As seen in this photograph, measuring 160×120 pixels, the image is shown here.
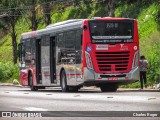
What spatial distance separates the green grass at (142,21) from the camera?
35.6 m

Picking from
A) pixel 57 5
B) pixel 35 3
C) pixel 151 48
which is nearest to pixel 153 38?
pixel 151 48

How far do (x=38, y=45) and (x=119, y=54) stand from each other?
7293mm

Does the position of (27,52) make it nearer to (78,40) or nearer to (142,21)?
(78,40)

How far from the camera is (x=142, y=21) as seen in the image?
5225 cm

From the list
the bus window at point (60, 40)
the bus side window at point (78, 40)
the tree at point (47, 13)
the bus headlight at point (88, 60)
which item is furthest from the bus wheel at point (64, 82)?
the tree at point (47, 13)

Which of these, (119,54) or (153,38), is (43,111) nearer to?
(119,54)

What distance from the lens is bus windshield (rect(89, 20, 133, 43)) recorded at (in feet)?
94.4

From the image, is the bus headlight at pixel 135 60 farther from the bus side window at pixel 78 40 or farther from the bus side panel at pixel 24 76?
the bus side panel at pixel 24 76

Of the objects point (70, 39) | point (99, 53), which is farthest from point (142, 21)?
point (99, 53)

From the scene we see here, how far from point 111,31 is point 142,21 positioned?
77.7 ft

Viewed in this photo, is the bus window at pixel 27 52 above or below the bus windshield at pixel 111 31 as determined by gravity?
below

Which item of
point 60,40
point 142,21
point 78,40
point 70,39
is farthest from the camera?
point 142,21

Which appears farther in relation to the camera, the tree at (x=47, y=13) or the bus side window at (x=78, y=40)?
the tree at (x=47, y=13)

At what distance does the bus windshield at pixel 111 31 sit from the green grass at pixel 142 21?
5.61 m
